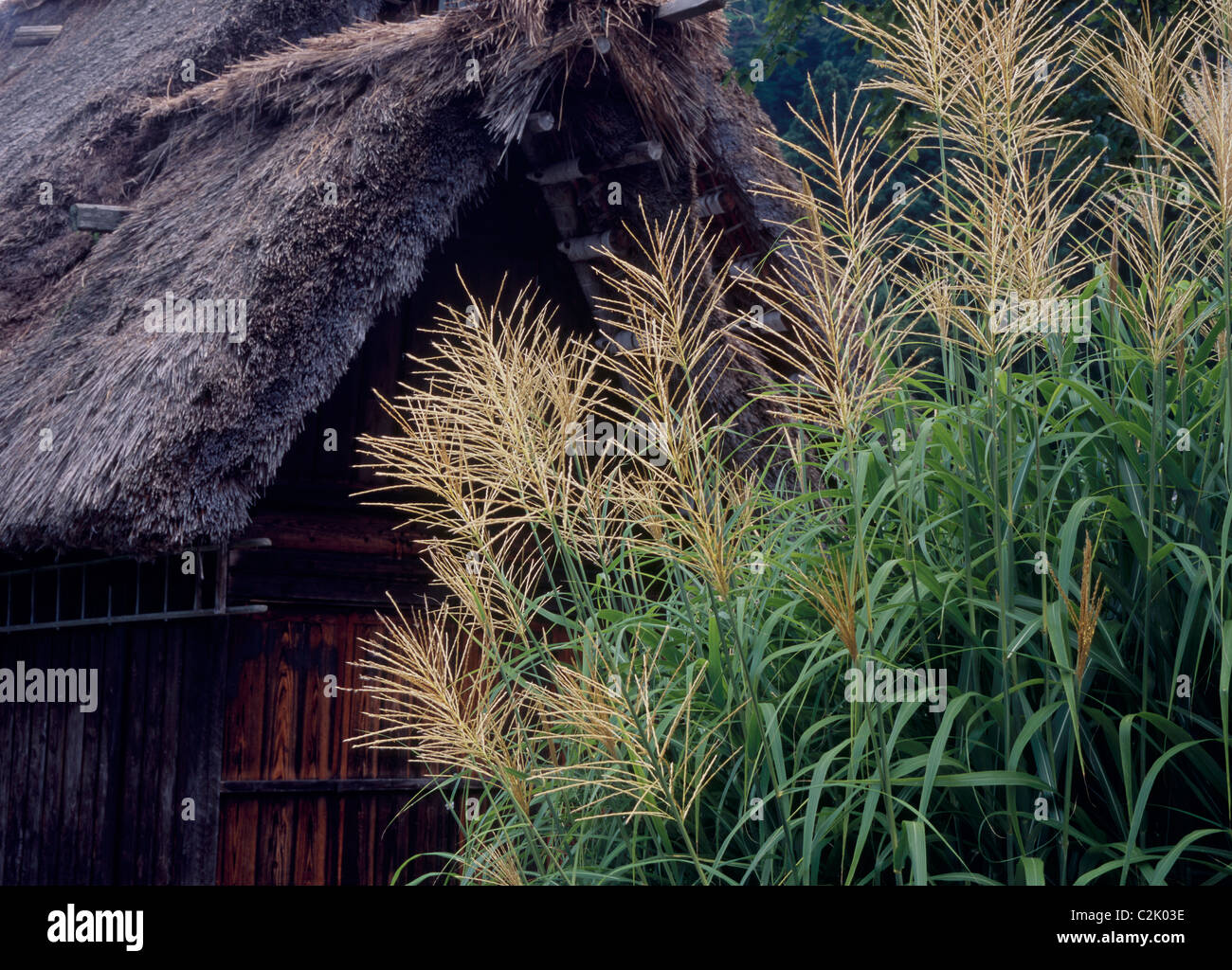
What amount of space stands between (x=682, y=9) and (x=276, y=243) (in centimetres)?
183

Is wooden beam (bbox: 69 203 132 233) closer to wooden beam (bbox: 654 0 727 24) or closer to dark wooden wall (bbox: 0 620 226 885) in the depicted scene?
dark wooden wall (bbox: 0 620 226 885)

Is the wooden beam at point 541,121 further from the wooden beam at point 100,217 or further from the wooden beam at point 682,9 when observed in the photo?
the wooden beam at point 100,217

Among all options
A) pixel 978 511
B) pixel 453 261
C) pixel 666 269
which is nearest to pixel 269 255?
pixel 453 261

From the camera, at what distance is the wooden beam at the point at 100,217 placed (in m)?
5.64

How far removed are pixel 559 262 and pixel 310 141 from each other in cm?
138

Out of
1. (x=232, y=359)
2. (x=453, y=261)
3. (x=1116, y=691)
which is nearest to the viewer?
(x=1116, y=691)

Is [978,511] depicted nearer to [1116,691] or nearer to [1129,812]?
[1116,691]

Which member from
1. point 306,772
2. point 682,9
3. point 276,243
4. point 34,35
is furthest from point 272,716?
point 34,35

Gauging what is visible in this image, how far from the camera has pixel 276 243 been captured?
14.5ft

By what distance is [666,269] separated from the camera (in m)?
2.02

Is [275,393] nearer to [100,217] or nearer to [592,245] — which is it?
[592,245]

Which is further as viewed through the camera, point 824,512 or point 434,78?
point 434,78

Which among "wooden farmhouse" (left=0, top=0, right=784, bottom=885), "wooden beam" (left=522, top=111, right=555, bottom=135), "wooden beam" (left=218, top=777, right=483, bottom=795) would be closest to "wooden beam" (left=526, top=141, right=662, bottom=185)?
"wooden farmhouse" (left=0, top=0, right=784, bottom=885)

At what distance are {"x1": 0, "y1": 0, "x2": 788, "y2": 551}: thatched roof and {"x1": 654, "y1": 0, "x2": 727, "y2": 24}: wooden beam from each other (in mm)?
79
